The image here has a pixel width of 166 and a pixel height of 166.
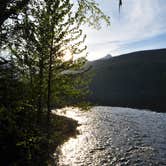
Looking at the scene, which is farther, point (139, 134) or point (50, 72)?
point (139, 134)

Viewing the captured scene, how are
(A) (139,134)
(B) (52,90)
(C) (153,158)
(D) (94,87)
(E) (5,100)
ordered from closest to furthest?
(E) (5,100), (B) (52,90), (C) (153,158), (A) (139,134), (D) (94,87)

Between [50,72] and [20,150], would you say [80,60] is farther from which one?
[20,150]

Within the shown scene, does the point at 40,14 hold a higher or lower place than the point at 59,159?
higher

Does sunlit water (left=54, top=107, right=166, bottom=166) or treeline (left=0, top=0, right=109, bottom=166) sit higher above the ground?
treeline (left=0, top=0, right=109, bottom=166)

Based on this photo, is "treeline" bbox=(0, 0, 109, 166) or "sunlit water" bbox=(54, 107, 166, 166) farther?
"sunlit water" bbox=(54, 107, 166, 166)

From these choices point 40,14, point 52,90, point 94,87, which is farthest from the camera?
point 94,87

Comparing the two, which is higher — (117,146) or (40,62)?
(40,62)

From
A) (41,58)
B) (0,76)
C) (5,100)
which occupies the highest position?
(41,58)

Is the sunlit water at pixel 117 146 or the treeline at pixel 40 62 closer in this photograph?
the treeline at pixel 40 62

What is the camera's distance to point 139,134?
36.2 metres

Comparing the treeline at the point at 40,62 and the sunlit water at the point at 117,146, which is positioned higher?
the treeline at the point at 40,62

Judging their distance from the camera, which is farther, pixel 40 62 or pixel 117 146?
pixel 117 146

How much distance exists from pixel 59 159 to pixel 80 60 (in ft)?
30.8

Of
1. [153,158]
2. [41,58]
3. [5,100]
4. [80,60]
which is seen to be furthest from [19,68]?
[153,158]
